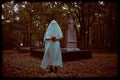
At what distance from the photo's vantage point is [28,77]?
19.1 ft

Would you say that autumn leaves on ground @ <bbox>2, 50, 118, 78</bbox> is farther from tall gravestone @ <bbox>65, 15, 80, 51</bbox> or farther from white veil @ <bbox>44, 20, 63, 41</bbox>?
white veil @ <bbox>44, 20, 63, 41</bbox>

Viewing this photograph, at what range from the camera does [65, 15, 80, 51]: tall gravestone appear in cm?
600

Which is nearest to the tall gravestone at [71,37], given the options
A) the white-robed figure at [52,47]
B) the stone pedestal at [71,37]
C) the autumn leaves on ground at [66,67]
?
the stone pedestal at [71,37]

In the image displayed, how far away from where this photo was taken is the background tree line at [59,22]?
589 cm

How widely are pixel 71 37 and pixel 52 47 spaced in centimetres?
47

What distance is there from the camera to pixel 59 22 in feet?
19.4

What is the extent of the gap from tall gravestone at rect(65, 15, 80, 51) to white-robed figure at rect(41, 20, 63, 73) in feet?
0.69

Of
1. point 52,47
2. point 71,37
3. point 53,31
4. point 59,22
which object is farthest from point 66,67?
point 59,22

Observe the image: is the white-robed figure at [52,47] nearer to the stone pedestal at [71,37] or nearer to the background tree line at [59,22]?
the background tree line at [59,22]

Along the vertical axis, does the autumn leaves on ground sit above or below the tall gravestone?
below

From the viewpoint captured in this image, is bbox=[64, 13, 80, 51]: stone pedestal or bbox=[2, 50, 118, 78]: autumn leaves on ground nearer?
bbox=[2, 50, 118, 78]: autumn leaves on ground

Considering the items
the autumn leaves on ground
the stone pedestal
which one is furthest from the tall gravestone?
the autumn leaves on ground

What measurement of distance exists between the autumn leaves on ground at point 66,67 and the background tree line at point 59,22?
22 cm

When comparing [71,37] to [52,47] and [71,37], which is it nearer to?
[71,37]
